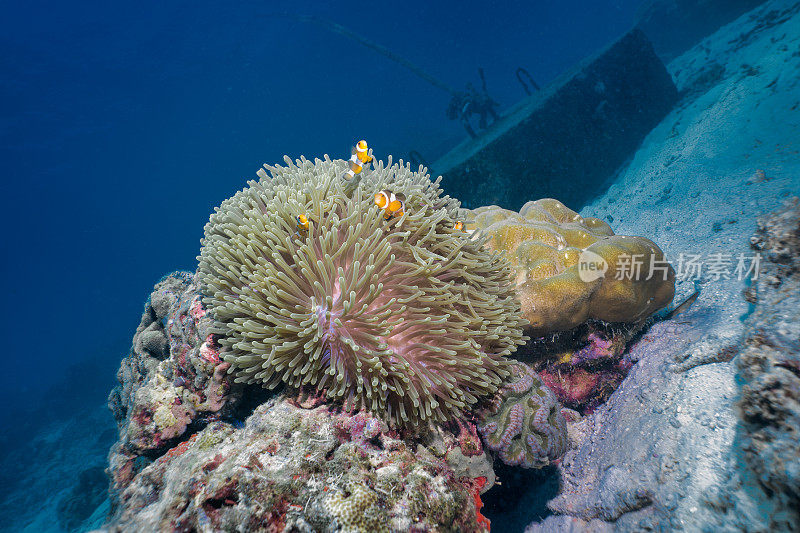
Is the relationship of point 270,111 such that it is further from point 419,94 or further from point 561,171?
point 561,171

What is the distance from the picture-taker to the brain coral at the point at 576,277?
333 cm

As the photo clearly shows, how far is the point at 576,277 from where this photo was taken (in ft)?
11.0

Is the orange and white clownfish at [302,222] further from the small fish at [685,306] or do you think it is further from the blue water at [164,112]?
the blue water at [164,112]

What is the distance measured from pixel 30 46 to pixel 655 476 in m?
52.0

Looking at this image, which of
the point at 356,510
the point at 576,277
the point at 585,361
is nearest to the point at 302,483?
the point at 356,510

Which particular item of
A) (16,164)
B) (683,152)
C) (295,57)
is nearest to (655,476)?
(683,152)

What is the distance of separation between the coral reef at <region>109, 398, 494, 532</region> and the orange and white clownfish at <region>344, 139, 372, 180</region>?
202cm

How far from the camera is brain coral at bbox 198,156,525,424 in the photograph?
232 centimetres

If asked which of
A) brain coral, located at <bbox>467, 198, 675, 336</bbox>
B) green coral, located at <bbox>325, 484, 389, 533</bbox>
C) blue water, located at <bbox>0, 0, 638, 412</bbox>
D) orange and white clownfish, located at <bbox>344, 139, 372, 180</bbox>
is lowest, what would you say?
green coral, located at <bbox>325, 484, 389, 533</bbox>

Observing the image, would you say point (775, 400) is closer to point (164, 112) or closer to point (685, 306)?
point (685, 306)

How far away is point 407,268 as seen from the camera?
270 cm

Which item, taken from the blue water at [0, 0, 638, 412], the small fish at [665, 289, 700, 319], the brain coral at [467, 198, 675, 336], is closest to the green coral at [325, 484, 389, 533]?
the brain coral at [467, 198, 675, 336]

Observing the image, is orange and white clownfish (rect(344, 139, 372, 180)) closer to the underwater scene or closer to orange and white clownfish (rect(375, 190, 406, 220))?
the underwater scene

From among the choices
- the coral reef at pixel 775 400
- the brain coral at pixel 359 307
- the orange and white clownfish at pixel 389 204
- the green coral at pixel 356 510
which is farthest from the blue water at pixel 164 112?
the green coral at pixel 356 510
